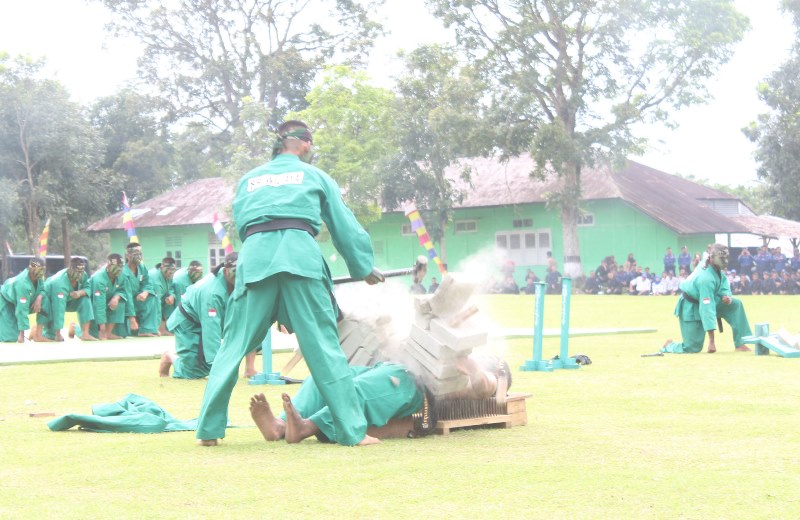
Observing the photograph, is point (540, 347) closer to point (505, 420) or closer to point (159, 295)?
point (505, 420)

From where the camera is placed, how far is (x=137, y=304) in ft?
66.1

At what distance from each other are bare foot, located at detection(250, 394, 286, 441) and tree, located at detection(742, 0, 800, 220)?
1516 inches

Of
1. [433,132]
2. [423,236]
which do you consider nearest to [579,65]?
[433,132]

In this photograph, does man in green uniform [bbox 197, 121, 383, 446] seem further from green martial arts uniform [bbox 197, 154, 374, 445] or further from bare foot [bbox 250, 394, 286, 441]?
bare foot [bbox 250, 394, 286, 441]

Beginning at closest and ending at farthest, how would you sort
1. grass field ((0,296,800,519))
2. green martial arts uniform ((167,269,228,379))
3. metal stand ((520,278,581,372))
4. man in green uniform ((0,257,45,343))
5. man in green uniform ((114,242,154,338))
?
1. grass field ((0,296,800,519))
2. green martial arts uniform ((167,269,228,379))
3. metal stand ((520,278,581,372))
4. man in green uniform ((0,257,45,343))
5. man in green uniform ((114,242,154,338))

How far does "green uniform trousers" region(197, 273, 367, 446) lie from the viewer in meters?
6.17

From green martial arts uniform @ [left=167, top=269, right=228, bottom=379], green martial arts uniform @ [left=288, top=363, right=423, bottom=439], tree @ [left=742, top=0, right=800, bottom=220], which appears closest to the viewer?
green martial arts uniform @ [left=288, top=363, right=423, bottom=439]

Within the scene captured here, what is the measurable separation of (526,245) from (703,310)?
108 ft

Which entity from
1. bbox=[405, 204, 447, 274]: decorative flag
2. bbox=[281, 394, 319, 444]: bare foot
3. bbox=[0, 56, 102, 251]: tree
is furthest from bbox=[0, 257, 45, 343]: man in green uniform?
bbox=[0, 56, 102, 251]: tree

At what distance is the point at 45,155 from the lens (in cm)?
4697

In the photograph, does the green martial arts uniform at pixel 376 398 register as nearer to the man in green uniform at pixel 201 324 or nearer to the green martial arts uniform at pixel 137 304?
the man in green uniform at pixel 201 324

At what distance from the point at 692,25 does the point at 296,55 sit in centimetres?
2050

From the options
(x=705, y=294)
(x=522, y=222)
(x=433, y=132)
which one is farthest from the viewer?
(x=522, y=222)

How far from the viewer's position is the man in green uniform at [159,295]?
2024cm
